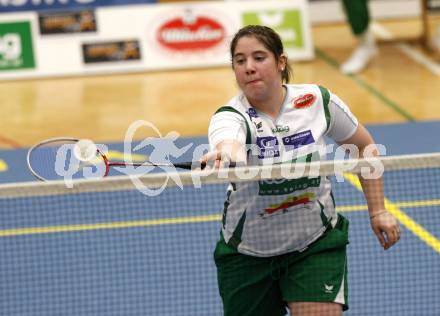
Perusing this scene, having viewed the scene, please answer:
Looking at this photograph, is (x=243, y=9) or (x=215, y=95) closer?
(x=215, y=95)

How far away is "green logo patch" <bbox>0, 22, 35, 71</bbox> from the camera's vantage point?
43.0 feet

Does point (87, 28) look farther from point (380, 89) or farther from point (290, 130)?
point (290, 130)

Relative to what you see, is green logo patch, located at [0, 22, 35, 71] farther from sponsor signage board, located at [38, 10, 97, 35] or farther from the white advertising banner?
sponsor signage board, located at [38, 10, 97, 35]

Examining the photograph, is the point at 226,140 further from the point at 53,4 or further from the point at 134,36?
the point at 53,4

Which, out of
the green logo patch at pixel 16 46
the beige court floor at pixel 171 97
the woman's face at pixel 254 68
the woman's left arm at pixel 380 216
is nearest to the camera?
the woman's face at pixel 254 68

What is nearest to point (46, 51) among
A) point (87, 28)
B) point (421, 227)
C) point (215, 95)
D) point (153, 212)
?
point (87, 28)

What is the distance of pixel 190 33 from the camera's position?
13.3 metres

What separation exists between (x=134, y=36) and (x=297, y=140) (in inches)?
357

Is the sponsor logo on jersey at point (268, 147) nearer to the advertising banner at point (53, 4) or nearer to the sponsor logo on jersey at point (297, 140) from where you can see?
the sponsor logo on jersey at point (297, 140)

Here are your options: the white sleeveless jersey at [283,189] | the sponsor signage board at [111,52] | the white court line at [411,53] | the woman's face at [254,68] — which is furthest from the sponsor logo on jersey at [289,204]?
the sponsor signage board at [111,52]

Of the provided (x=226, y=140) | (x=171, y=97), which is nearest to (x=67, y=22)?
(x=171, y=97)

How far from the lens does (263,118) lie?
14.5 ft

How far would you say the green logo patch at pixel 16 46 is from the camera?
43.0 feet

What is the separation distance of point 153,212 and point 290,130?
12.8ft
